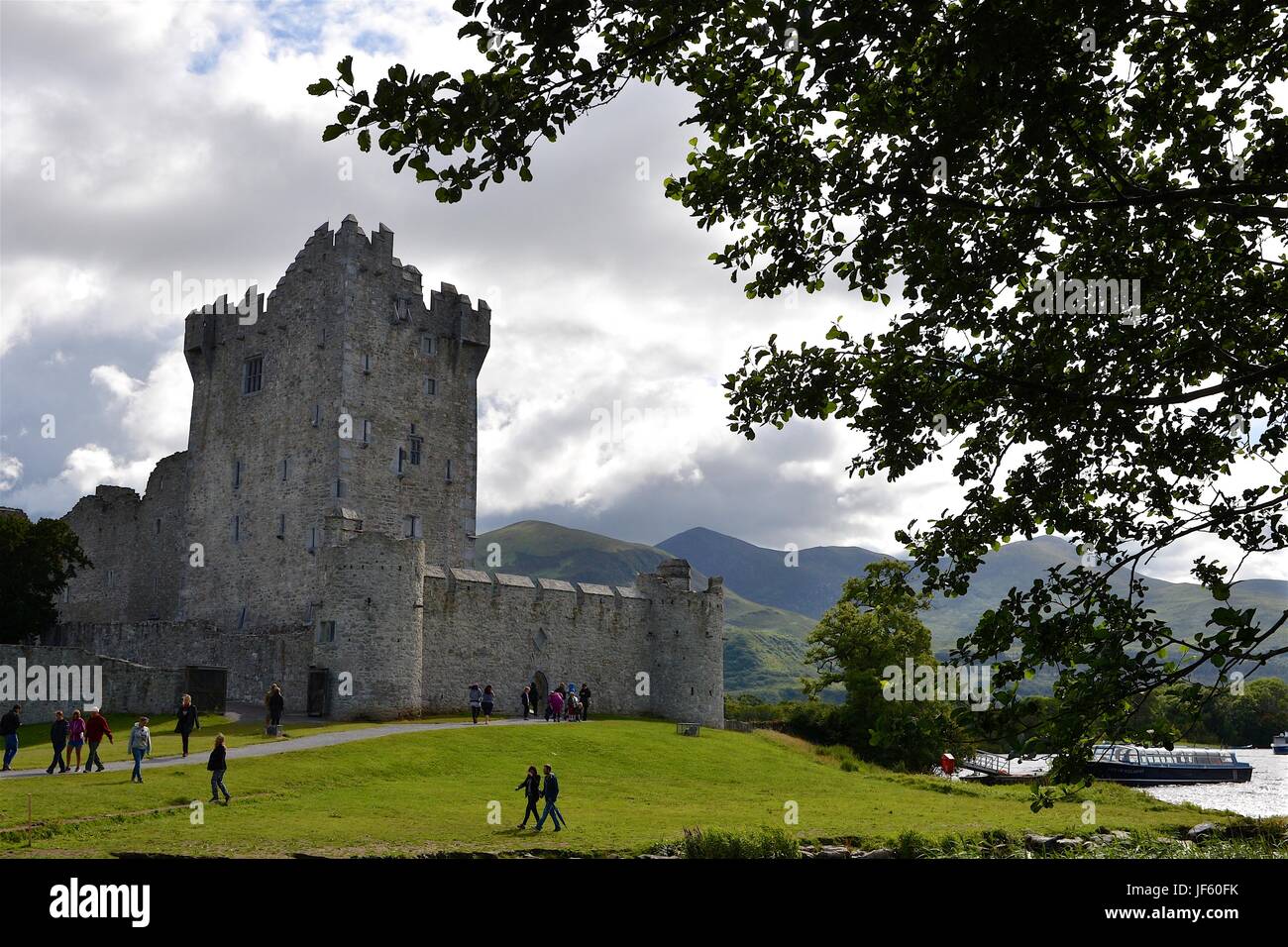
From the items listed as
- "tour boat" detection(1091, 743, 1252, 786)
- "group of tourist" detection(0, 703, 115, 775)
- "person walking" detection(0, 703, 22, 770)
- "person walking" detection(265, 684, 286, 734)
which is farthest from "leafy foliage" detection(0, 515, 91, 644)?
"tour boat" detection(1091, 743, 1252, 786)

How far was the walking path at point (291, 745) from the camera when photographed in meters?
29.0

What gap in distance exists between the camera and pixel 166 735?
118 feet

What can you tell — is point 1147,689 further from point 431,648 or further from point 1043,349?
point 431,648

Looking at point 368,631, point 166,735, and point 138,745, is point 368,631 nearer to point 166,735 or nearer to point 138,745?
point 166,735

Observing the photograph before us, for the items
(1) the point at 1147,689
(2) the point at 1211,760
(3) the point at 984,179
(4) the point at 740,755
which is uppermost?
(3) the point at 984,179

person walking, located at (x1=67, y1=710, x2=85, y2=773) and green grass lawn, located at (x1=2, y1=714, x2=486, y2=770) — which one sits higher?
person walking, located at (x1=67, y1=710, x2=85, y2=773)

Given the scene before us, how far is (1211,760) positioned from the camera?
7594 cm

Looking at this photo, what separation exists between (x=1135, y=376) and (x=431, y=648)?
36974 mm

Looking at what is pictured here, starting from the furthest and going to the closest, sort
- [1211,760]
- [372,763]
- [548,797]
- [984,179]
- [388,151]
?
1. [1211,760]
2. [372,763]
3. [548,797]
4. [984,179]
5. [388,151]

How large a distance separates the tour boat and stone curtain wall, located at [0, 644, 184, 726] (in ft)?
163

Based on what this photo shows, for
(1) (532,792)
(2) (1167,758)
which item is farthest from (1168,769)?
(1) (532,792)

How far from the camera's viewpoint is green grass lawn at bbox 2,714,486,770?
31.6 m

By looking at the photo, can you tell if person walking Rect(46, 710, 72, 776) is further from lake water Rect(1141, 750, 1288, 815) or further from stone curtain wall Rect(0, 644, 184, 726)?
lake water Rect(1141, 750, 1288, 815)
